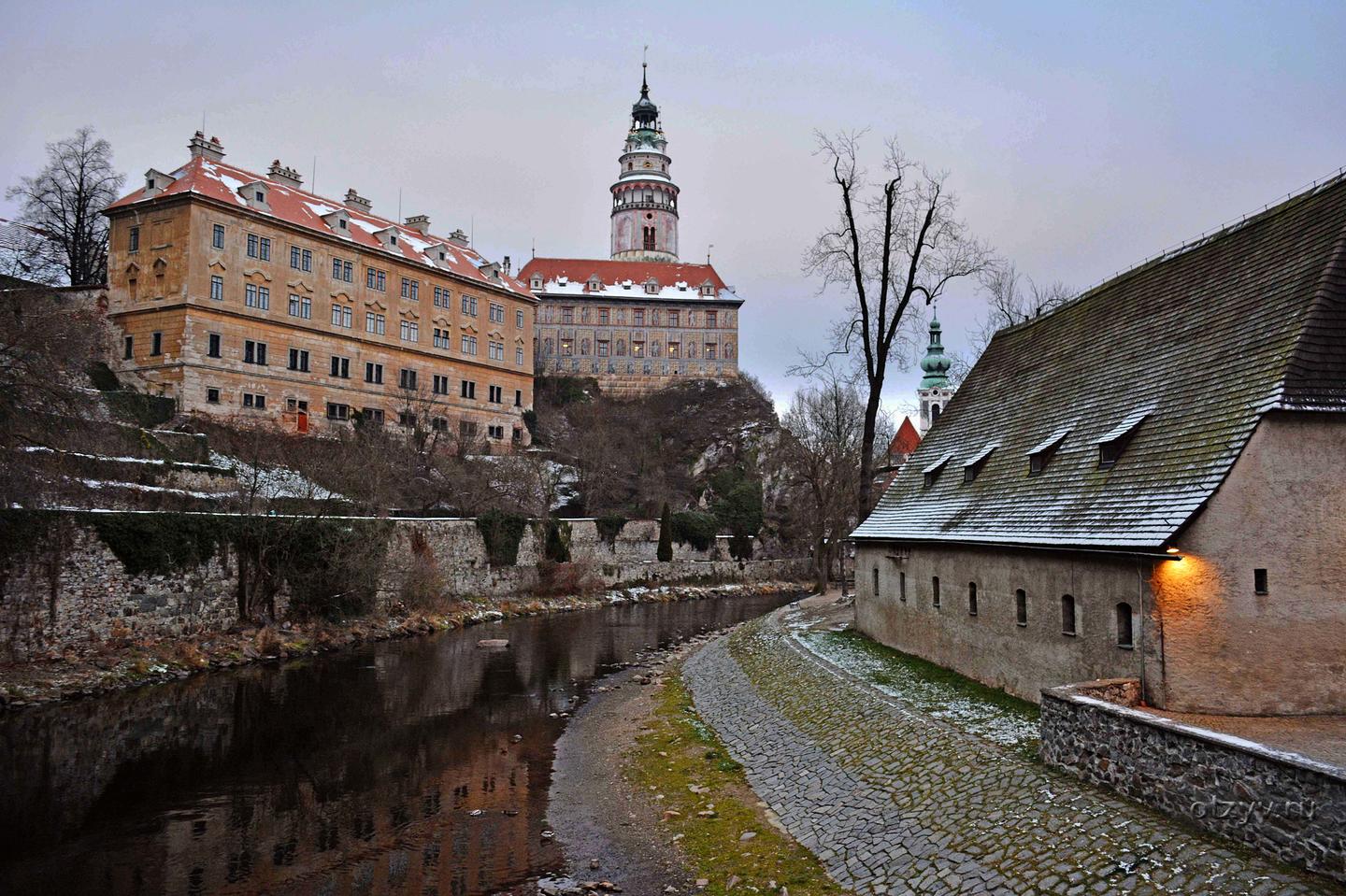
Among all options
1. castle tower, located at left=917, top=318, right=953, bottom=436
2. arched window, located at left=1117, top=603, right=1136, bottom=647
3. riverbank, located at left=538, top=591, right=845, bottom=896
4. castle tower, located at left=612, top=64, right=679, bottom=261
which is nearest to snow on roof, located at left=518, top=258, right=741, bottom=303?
castle tower, located at left=612, top=64, right=679, bottom=261

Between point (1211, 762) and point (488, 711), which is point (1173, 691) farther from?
point (488, 711)

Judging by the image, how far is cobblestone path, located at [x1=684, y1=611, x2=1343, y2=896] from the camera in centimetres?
830

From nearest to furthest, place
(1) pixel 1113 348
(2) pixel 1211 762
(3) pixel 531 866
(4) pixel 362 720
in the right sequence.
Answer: (2) pixel 1211 762
(3) pixel 531 866
(1) pixel 1113 348
(4) pixel 362 720

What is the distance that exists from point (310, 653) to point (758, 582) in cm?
3415

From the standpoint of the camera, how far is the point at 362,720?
19.5m

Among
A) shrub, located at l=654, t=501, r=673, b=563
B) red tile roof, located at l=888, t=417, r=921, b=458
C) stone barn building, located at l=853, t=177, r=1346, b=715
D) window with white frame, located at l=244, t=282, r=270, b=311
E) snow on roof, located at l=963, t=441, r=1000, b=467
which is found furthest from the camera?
red tile roof, located at l=888, t=417, r=921, b=458

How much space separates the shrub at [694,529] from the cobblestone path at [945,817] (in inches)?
1511

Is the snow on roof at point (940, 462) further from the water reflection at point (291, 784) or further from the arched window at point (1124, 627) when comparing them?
the water reflection at point (291, 784)

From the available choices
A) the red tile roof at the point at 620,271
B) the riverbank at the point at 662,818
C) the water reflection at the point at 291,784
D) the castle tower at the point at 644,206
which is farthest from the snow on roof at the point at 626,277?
the riverbank at the point at 662,818

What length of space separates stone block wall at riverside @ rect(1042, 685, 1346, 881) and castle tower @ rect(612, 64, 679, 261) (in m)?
92.5

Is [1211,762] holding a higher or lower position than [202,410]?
lower

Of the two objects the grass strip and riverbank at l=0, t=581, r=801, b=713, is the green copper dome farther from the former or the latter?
the grass strip

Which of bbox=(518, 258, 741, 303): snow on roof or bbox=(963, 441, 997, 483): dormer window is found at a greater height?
bbox=(518, 258, 741, 303): snow on roof

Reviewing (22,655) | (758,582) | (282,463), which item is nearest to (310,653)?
(22,655)
